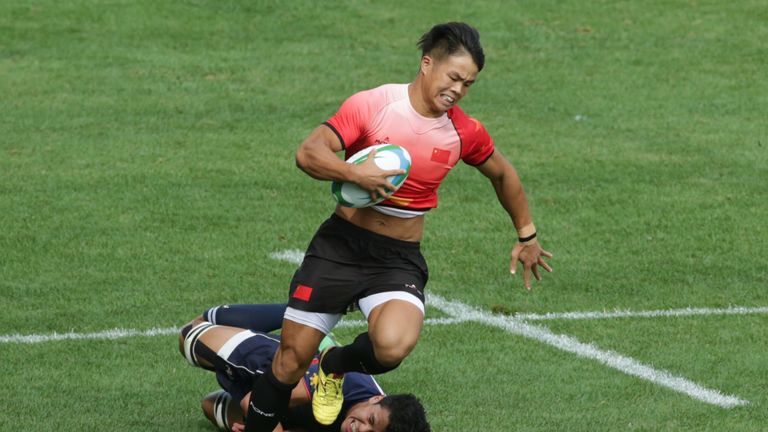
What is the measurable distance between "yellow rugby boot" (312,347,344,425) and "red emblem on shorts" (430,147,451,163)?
1.31m

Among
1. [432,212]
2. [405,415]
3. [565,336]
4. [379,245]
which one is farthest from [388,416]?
[432,212]

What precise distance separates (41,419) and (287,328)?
5.52 ft

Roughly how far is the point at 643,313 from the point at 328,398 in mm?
3788

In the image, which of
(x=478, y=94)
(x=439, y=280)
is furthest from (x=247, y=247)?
(x=478, y=94)

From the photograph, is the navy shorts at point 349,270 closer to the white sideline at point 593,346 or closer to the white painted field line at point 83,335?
the white sideline at point 593,346

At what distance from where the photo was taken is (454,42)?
26.5 ft

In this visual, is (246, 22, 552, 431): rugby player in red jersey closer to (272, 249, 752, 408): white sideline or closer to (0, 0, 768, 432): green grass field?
(0, 0, 768, 432): green grass field

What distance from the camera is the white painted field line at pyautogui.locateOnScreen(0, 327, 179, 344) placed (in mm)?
10438

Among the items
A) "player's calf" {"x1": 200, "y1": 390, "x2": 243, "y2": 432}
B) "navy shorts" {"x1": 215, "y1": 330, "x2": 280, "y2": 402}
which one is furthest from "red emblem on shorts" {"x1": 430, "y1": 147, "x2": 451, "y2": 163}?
"player's calf" {"x1": 200, "y1": 390, "x2": 243, "y2": 432}

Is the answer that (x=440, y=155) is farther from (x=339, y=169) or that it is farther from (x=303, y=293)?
(x=303, y=293)

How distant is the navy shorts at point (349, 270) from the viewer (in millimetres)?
8195

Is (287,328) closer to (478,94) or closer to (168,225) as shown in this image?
(168,225)

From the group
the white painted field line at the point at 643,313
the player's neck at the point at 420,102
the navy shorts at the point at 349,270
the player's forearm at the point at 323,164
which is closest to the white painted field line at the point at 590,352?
the white painted field line at the point at 643,313

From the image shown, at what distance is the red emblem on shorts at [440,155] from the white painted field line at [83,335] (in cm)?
320
